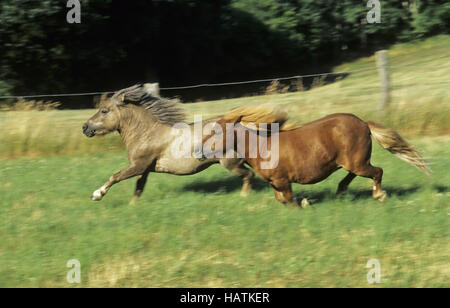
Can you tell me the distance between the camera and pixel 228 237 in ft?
27.4

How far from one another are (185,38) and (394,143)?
1075 inches

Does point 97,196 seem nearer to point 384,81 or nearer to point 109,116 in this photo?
point 109,116

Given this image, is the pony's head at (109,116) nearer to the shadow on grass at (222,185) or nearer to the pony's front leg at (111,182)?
the pony's front leg at (111,182)

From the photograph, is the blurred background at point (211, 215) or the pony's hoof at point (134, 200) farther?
the pony's hoof at point (134, 200)

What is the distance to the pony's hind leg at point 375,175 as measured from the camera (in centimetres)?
876

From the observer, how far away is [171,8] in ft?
110

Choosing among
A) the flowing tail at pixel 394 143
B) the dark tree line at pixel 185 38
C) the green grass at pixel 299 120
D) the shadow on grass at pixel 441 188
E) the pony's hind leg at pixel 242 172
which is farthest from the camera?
the dark tree line at pixel 185 38

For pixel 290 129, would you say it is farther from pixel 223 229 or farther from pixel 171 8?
pixel 171 8

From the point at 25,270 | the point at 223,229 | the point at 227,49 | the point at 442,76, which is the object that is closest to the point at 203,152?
the point at 223,229

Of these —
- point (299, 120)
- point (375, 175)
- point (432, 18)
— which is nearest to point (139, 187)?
point (375, 175)

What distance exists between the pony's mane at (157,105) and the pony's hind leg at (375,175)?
9.57ft

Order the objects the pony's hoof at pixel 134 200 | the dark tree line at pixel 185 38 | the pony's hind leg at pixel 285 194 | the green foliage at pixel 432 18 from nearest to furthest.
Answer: the pony's hind leg at pixel 285 194 → the pony's hoof at pixel 134 200 → the dark tree line at pixel 185 38 → the green foliage at pixel 432 18

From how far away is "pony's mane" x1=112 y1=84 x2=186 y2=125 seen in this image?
1009 centimetres

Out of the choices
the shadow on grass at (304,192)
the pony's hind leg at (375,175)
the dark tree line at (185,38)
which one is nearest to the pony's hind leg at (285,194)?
the shadow on grass at (304,192)
